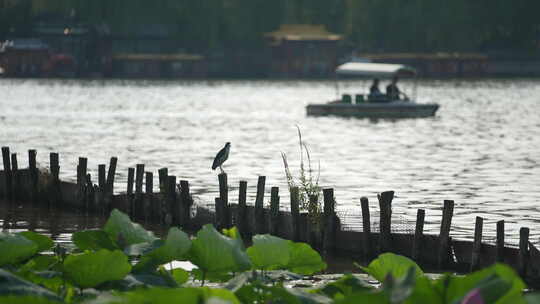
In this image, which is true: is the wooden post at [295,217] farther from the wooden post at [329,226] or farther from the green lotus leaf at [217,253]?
the green lotus leaf at [217,253]

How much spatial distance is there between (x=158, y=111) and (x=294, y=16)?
60061 millimetres

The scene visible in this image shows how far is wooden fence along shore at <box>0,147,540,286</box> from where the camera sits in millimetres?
15477

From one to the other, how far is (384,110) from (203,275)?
169 ft

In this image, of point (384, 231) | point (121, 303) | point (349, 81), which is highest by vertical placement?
point (121, 303)

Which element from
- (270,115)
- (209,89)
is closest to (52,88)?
(209,89)

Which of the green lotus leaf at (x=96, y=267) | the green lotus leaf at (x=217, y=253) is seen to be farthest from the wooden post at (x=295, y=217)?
the green lotus leaf at (x=96, y=267)

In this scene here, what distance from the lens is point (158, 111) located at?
250 feet

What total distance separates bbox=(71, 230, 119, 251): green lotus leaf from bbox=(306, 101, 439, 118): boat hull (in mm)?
49766

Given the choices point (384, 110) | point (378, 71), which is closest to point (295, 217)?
point (384, 110)

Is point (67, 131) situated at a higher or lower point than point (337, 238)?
lower

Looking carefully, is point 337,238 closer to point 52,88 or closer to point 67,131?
point 67,131

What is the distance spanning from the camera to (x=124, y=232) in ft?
25.1

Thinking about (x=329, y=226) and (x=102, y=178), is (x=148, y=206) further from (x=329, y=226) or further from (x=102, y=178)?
(x=329, y=226)

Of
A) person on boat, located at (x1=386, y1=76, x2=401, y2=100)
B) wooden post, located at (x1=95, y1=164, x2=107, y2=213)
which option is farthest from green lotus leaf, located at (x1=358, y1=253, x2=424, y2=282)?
person on boat, located at (x1=386, y1=76, x2=401, y2=100)
